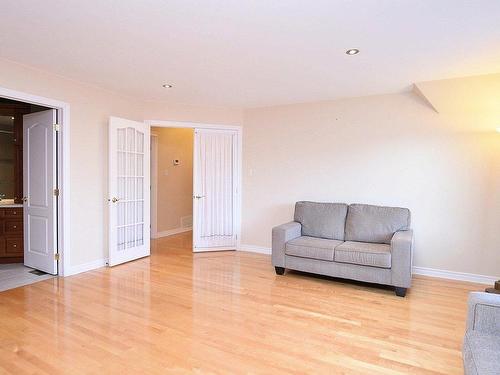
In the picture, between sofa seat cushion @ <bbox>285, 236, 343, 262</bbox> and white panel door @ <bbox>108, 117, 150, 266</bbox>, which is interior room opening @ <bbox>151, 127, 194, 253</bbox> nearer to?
white panel door @ <bbox>108, 117, 150, 266</bbox>

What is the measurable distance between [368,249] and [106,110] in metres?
3.78

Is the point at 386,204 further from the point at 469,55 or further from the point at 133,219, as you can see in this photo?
the point at 133,219

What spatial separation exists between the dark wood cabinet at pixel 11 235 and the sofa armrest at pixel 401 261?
479 centimetres

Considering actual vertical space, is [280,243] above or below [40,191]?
below

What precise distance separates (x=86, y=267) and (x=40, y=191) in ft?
3.67

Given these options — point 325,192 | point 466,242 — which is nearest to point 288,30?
point 325,192

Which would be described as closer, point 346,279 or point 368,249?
point 368,249

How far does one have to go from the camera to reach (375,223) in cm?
394

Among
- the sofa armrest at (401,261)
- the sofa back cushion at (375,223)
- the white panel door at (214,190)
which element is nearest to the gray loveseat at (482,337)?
the sofa armrest at (401,261)

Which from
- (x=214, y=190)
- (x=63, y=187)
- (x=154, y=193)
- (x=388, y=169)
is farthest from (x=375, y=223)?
(x=154, y=193)

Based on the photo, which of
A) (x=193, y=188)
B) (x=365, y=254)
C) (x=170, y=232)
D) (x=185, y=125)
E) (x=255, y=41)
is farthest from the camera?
(x=170, y=232)

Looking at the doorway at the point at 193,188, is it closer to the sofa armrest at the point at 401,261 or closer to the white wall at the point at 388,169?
the white wall at the point at 388,169

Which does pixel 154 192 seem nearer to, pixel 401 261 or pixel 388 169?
pixel 388 169

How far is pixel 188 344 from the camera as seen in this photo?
2312 millimetres
